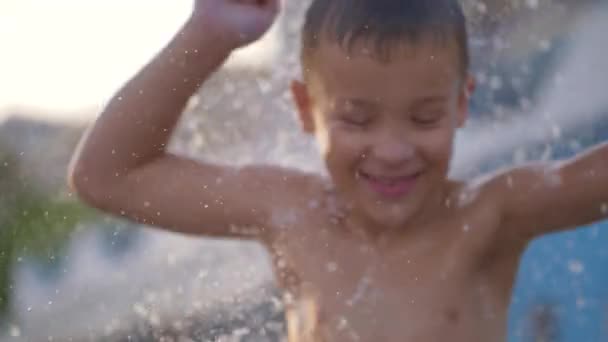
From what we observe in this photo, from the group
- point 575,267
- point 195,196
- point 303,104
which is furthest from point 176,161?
point 575,267

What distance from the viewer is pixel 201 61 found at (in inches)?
77.2

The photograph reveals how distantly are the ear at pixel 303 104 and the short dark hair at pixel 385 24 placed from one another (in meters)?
0.12

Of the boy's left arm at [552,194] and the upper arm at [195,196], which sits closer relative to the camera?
the boy's left arm at [552,194]

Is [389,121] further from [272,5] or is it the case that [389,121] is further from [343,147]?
[272,5]

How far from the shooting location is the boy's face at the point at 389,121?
185cm

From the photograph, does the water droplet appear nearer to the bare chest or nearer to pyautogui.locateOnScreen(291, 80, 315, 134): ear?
the bare chest

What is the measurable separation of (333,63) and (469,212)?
1.32 feet

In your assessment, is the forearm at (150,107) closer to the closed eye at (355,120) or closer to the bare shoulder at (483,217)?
the closed eye at (355,120)

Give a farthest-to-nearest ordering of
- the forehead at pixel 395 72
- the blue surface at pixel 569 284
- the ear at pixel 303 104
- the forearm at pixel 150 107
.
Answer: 1. the blue surface at pixel 569 284
2. the ear at pixel 303 104
3. the forearm at pixel 150 107
4. the forehead at pixel 395 72

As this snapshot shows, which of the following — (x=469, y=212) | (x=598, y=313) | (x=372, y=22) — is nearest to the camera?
(x=372, y=22)

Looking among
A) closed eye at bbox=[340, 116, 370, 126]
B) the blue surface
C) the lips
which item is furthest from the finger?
the blue surface

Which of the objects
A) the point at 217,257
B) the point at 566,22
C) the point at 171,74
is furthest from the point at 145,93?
the point at 566,22

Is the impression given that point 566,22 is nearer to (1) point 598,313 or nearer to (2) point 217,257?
(1) point 598,313

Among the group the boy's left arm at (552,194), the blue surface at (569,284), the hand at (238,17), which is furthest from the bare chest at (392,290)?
the blue surface at (569,284)
